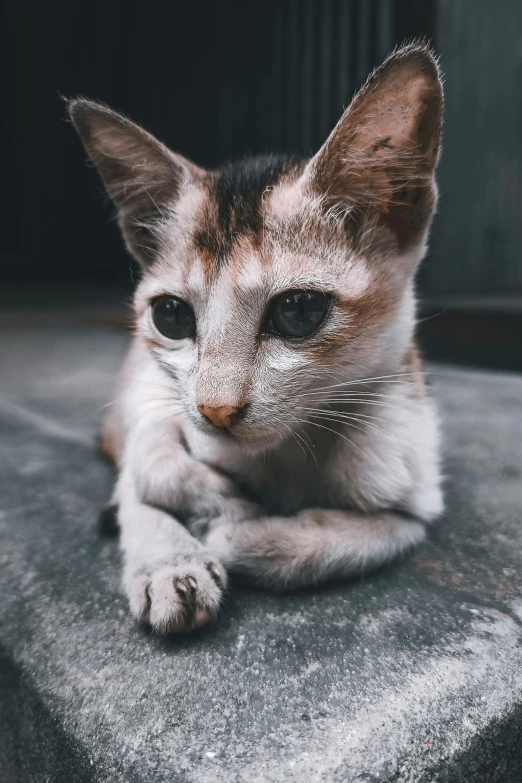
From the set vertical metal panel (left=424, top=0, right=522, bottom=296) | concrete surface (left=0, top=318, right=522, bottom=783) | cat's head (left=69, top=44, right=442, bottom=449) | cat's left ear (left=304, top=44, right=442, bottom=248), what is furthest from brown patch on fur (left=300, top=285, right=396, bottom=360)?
vertical metal panel (left=424, top=0, right=522, bottom=296)

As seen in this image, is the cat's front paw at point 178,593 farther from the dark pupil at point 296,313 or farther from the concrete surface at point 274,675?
the dark pupil at point 296,313

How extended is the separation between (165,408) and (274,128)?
391 cm

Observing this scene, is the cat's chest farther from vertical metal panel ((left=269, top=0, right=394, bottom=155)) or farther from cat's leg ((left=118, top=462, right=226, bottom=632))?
vertical metal panel ((left=269, top=0, right=394, bottom=155))

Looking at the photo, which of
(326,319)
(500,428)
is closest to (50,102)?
(500,428)

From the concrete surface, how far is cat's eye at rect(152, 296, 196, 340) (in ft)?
1.43

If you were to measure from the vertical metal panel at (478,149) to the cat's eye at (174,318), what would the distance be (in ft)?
9.84

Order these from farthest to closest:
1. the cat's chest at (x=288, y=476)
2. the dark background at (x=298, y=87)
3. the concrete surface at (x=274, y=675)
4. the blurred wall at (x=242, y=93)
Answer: the blurred wall at (x=242, y=93) < the dark background at (x=298, y=87) < the cat's chest at (x=288, y=476) < the concrete surface at (x=274, y=675)

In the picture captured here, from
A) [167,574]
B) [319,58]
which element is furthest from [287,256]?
[319,58]

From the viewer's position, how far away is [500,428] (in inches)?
80.5

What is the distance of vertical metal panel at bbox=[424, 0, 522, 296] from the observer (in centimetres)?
371

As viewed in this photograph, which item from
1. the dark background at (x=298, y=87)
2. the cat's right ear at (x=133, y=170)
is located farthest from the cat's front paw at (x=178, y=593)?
the dark background at (x=298, y=87)

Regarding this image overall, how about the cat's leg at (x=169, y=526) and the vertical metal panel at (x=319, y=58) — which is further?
the vertical metal panel at (x=319, y=58)

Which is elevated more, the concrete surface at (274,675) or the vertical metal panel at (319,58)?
the vertical metal panel at (319,58)

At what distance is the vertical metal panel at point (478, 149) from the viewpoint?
3.71 meters
